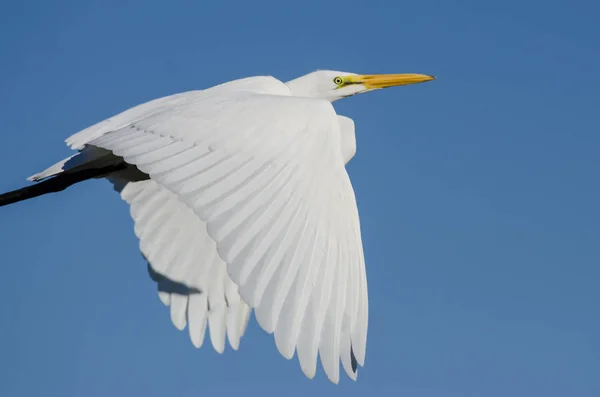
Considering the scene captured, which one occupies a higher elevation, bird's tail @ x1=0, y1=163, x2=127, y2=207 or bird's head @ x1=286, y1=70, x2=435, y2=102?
bird's head @ x1=286, y1=70, x2=435, y2=102

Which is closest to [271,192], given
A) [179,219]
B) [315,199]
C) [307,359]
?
[315,199]

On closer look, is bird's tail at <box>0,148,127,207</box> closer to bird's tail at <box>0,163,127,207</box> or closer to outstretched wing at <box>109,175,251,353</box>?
bird's tail at <box>0,163,127,207</box>

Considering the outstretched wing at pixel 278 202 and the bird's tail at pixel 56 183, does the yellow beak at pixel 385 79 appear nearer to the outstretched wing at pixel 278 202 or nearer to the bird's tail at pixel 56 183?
the bird's tail at pixel 56 183

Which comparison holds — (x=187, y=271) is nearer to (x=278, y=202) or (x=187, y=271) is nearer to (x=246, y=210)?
(x=278, y=202)

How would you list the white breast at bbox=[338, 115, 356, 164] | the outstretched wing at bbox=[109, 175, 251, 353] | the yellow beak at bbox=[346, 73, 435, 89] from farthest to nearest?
the yellow beak at bbox=[346, 73, 435, 89] → the white breast at bbox=[338, 115, 356, 164] → the outstretched wing at bbox=[109, 175, 251, 353]

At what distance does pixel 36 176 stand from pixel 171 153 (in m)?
2.29

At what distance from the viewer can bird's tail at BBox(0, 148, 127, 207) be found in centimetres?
841

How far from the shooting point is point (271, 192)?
20.7 ft

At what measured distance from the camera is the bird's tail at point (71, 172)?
8.41 metres

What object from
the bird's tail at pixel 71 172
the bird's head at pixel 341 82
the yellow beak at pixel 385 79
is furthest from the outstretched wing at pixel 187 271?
the yellow beak at pixel 385 79

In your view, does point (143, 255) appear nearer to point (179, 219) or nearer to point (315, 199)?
point (179, 219)

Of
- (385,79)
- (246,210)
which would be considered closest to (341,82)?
(385,79)

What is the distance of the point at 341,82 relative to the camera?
1051 centimetres

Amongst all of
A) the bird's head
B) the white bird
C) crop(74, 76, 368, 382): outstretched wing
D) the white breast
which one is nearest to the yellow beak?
the bird's head
